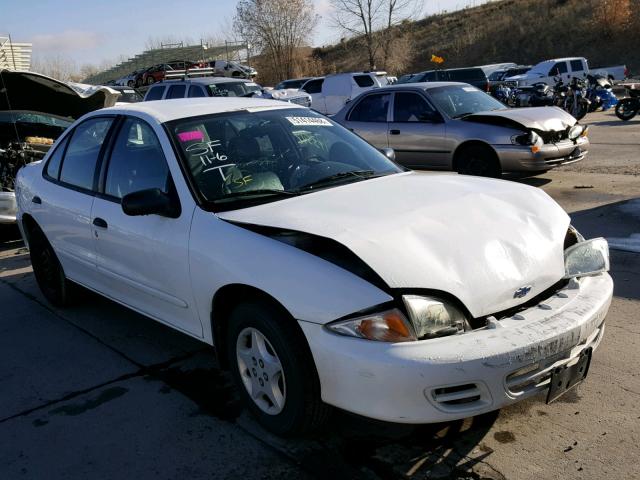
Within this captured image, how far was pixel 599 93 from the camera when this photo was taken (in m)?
21.3

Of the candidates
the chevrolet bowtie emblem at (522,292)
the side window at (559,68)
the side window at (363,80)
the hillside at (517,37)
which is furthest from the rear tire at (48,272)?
the hillside at (517,37)

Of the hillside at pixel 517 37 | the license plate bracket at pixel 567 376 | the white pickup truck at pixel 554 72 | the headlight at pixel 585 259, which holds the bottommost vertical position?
the license plate bracket at pixel 567 376

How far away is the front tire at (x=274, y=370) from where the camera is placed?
2.74m

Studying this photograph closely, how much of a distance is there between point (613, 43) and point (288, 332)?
4485cm

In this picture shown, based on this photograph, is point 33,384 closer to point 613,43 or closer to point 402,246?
point 402,246

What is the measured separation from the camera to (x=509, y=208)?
328 cm

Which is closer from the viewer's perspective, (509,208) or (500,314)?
(500,314)

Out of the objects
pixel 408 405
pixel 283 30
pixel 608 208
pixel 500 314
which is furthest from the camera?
pixel 283 30

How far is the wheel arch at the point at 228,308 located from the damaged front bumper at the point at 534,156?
6457 millimetres

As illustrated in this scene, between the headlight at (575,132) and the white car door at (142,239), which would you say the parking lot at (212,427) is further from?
the headlight at (575,132)

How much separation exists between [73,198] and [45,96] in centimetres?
450

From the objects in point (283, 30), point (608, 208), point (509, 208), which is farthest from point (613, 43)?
point (509, 208)

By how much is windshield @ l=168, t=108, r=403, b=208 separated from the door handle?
0.79m

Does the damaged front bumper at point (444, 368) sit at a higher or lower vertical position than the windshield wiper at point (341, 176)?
lower
